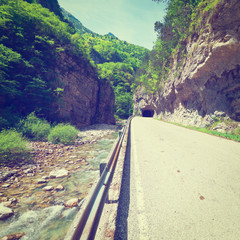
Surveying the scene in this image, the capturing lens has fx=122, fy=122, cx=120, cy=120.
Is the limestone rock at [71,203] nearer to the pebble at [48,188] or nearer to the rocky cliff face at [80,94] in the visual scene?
the pebble at [48,188]

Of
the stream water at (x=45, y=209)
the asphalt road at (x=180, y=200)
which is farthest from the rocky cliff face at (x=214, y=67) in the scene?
the stream water at (x=45, y=209)

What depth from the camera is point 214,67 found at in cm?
1202

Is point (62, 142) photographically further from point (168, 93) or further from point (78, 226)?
point (168, 93)

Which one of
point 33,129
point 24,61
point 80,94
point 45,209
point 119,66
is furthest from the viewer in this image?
point 119,66

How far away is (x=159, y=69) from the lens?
2897 cm

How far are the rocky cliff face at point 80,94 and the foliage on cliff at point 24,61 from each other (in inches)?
48.5

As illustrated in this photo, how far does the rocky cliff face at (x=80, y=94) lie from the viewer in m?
15.1

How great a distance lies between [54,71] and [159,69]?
23.4 m

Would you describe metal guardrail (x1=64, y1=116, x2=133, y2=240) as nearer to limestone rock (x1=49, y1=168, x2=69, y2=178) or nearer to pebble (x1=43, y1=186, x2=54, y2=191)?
pebble (x1=43, y1=186, x2=54, y2=191)

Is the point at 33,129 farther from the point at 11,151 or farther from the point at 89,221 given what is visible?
the point at 89,221

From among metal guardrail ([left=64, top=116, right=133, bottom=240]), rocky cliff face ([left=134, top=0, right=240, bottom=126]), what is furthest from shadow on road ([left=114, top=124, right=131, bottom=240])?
A: rocky cliff face ([left=134, top=0, right=240, bottom=126])

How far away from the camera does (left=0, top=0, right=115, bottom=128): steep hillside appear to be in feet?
32.3

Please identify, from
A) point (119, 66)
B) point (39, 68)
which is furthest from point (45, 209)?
point (119, 66)

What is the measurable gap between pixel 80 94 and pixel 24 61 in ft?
26.9
